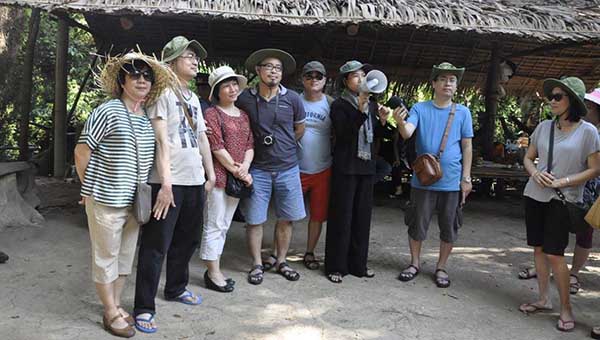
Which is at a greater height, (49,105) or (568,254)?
(49,105)

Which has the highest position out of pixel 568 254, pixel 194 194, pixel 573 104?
pixel 573 104

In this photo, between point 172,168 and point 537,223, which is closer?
point 172,168

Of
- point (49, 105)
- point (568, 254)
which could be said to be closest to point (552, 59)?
point (568, 254)

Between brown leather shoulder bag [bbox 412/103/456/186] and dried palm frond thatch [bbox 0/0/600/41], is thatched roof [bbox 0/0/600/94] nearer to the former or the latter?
dried palm frond thatch [bbox 0/0/600/41]

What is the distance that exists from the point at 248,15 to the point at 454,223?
8.65 feet

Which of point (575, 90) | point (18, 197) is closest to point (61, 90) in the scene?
point (18, 197)

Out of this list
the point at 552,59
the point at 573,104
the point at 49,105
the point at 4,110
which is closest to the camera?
the point at 573,104

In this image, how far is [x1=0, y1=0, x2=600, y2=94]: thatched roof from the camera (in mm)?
4688

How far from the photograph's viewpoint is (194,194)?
10.0 feet

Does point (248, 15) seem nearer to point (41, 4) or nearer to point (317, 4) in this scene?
point (317, 4)

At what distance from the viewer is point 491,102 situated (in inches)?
295

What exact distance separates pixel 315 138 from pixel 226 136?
75cm

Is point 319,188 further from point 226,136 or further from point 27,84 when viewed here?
point 27,84

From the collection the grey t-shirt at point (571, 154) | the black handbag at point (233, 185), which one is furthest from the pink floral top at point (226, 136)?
the grey t-shirt at point (571, 154)
